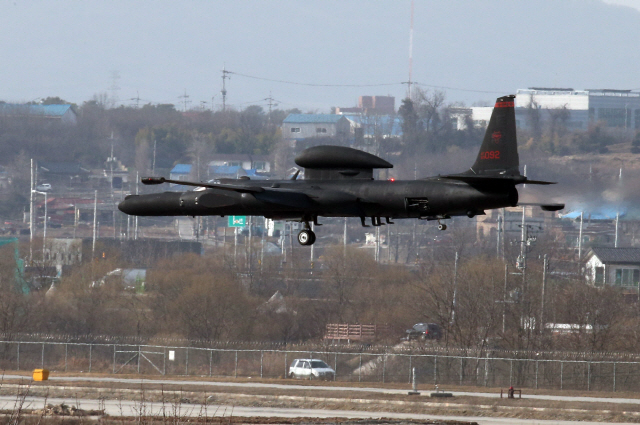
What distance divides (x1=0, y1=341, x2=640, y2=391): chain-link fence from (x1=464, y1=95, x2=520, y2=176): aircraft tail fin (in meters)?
24.3

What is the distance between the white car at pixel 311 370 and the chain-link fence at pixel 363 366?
1.87 feet

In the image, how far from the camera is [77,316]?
87125 millimetres

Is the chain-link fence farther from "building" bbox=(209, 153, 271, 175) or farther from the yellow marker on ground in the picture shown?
"building" bbox=(209, 153, 271, 175)

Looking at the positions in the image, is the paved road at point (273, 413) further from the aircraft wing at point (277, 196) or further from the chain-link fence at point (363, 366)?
the aircraft wing at point (277, 196)

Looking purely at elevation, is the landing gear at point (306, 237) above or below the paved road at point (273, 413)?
above

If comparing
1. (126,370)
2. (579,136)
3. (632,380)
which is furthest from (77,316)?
(579,136)

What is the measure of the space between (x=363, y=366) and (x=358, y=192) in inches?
1363

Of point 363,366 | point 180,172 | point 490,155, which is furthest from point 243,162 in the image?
point 490,155

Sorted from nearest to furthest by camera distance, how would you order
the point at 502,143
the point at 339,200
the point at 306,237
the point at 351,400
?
1. the point at 502,143
2. the point at 339,200
3. the point at 306,237
4. the point at 351,400

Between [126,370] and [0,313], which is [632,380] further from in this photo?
[0,313]

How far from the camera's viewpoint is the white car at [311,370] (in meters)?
57.3

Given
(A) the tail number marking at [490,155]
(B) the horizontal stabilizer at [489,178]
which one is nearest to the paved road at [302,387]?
(A) the tail number marking at [490,155]

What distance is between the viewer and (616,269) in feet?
317

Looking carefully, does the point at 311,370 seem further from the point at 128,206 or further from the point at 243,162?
the point at 243,162
